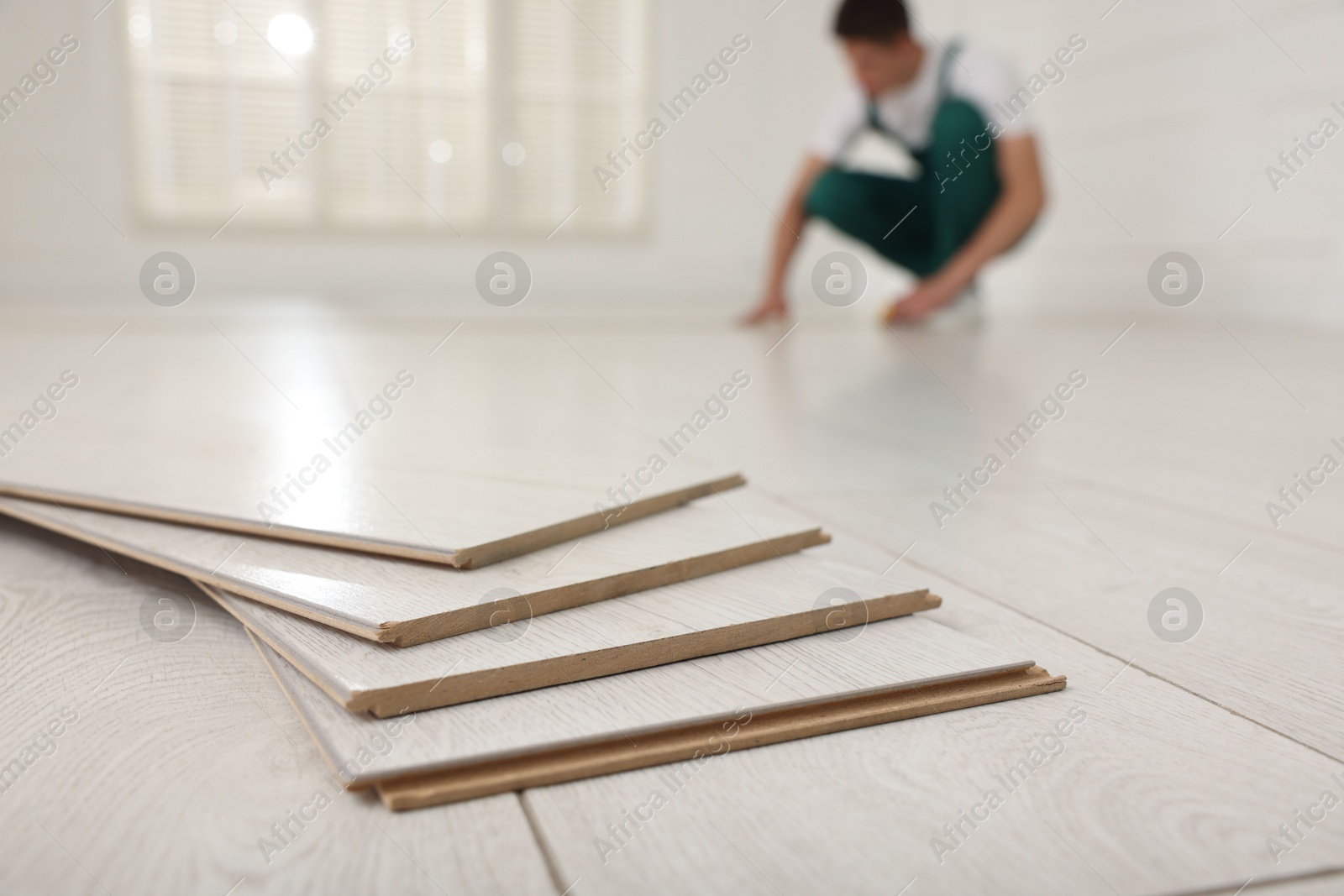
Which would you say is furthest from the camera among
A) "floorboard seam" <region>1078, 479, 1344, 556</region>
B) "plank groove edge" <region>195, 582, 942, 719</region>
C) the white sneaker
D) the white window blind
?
the white window blind

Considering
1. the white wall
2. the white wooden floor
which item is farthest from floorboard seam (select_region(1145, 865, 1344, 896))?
the white wall

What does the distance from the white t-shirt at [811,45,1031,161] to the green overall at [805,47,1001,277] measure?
28 mm

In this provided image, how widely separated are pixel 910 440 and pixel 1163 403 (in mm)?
815

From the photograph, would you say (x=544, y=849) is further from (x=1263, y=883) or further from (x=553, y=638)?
(x=1263, y=883)

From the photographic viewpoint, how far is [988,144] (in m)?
3.75

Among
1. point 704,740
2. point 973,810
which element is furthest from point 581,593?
point 973,810

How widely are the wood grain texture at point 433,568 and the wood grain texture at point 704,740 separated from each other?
127mm

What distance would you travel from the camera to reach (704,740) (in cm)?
57

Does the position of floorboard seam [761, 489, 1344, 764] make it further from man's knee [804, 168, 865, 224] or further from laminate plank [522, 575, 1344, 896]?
man's knee [804, 168, 865, 224]

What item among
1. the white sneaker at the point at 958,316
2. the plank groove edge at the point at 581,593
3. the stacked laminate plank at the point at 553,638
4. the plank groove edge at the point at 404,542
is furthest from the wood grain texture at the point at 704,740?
the white sneaker at the point at 958,316

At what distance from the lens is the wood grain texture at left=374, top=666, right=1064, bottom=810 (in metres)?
0.52

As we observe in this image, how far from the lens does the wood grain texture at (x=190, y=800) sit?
0.46 m

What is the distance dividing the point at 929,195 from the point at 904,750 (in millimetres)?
3627

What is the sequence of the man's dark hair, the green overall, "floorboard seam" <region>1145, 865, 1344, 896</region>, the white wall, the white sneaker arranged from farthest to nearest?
the white wall < the white sneaker < the green overall < the man's dark hair < "floorboard seam" <region>1145, 865, 1344, 896</region>
